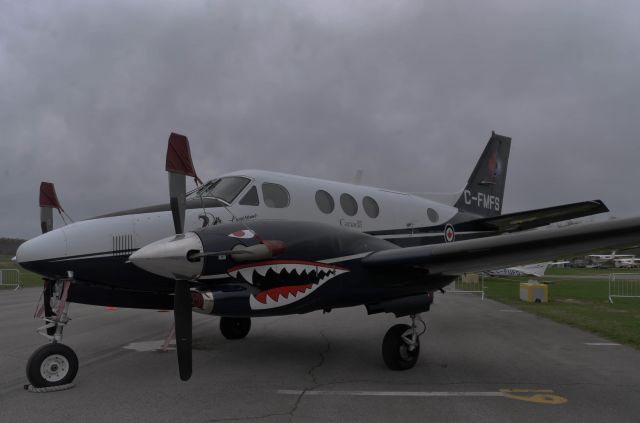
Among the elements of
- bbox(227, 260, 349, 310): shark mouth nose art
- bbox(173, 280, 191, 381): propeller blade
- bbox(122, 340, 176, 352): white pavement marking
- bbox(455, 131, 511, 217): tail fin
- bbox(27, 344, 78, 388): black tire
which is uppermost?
bbox(455, 131, 511, 217): tail fin

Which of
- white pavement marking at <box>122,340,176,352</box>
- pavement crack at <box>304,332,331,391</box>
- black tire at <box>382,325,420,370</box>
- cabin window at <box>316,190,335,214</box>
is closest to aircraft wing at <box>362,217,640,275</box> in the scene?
black tire at <box>382,325,420,370</box>

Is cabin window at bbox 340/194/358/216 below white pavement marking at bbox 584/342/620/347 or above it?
above

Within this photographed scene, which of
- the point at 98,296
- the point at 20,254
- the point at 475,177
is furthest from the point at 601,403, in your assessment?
the point at 475,177

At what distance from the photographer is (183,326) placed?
528 cm

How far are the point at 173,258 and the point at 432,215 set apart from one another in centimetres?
656

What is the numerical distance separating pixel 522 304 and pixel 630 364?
9.76m

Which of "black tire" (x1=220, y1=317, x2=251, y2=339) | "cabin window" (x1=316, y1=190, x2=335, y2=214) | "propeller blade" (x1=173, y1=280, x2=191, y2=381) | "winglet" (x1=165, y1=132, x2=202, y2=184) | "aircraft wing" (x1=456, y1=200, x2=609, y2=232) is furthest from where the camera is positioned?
"black tire" (x1=220, y1=317, x2=251, y2=339)

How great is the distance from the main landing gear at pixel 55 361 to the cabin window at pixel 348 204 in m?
4.46

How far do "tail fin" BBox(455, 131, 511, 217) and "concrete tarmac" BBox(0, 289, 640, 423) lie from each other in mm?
3515

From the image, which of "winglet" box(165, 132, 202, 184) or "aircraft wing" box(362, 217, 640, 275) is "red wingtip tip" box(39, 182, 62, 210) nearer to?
"winglet" box(165, 132, 202, 184)

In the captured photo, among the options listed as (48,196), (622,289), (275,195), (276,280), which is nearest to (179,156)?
(276,280)

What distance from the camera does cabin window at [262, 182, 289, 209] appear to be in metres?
7.55

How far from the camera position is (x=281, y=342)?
8.86 m

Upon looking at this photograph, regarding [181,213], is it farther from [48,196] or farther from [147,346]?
[147,346]
